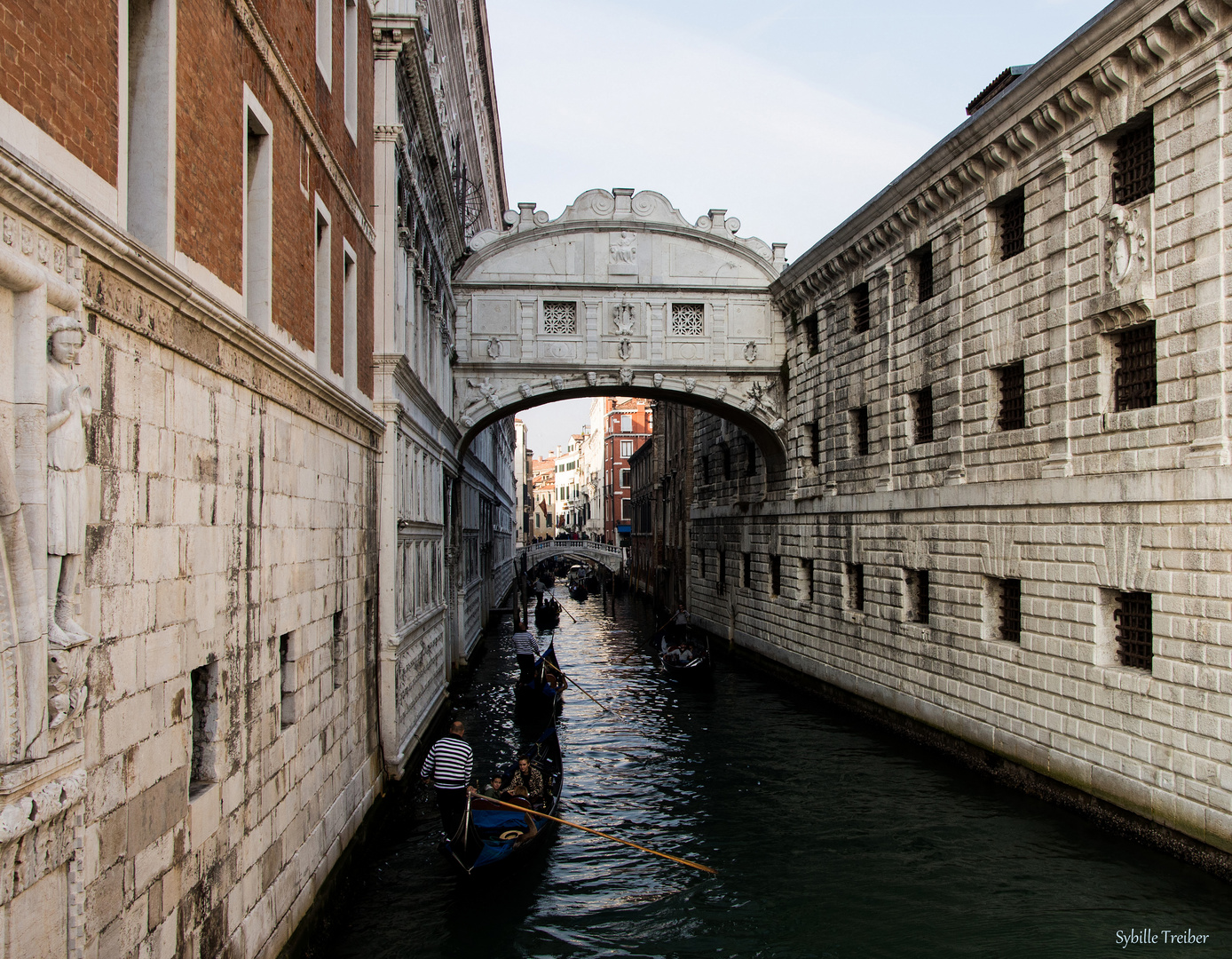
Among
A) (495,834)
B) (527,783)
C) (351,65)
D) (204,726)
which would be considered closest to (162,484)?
(204,726)

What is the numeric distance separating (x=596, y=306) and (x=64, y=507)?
15.7 m

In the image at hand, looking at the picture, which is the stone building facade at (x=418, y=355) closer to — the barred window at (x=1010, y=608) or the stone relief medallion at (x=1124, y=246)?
the barred window at (x=1010, y=608)

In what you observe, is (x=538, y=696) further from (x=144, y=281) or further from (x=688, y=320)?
(x=144, y=281)

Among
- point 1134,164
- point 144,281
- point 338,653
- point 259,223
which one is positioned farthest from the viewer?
point 1134,164

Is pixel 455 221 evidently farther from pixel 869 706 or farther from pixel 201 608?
pixel 201 608

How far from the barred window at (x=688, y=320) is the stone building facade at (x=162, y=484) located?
1134 centimetres

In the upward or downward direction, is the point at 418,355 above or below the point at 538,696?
above

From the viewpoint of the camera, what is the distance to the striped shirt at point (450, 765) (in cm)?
839

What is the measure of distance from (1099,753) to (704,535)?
1697cm

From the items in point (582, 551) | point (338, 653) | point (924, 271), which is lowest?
point (582, 551)

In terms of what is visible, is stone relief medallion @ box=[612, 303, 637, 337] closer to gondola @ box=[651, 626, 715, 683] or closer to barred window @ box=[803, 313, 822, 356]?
barred window @ box=[803, 313, 822, 356]

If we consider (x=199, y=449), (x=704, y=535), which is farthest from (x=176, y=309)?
(x=704, y=535)

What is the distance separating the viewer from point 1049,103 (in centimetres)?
1032

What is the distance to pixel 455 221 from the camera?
59.2 ft
